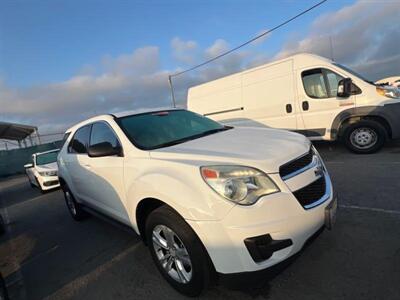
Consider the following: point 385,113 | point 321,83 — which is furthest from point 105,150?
point 385,113

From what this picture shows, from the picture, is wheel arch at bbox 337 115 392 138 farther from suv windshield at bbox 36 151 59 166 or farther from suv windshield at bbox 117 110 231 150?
suv windshield at bbox 36 151 59 166

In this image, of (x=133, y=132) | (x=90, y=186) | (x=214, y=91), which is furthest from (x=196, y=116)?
(x=214, y=91)

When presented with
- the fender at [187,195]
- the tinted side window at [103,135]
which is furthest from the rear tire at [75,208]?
the fender at [187,195]

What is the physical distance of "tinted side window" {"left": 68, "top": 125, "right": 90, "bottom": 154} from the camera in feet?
13.7

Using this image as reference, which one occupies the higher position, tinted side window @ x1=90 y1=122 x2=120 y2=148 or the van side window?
the van side window

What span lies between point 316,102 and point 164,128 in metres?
5.32

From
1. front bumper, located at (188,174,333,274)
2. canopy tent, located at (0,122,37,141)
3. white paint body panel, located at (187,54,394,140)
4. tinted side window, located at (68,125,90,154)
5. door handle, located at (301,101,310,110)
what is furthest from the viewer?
canopy tent, located at (0,122,37,141)

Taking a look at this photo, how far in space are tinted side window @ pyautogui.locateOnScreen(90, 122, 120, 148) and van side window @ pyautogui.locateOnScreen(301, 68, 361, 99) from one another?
18.8ft

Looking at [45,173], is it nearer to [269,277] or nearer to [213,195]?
[213,195]

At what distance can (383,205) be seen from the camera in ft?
12.3

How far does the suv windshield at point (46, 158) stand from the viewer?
1010cm

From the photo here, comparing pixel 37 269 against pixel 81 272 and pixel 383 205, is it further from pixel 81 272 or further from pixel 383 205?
pixel 383 205

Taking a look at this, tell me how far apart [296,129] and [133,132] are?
580 cm

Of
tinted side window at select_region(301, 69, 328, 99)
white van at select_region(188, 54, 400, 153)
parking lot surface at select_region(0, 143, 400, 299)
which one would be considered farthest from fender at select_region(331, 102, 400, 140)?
A: parking lot surface at select_region(0, 143, 400, 299)
